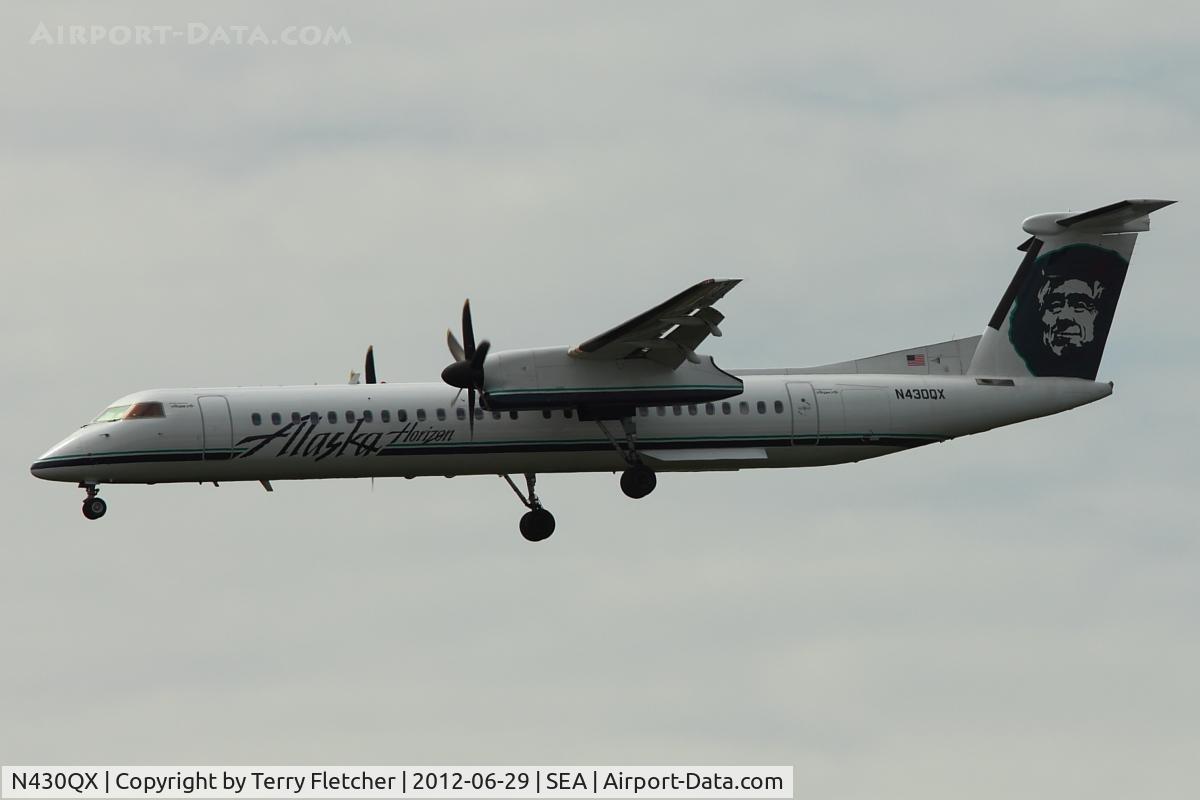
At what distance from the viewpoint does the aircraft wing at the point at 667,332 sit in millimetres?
31547

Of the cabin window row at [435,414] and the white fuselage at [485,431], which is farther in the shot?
the cabin window row at [435,414]

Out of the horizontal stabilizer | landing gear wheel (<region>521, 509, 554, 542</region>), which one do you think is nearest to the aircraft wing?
landing gear wheel (<region>521, 509, 554, 542</region>)

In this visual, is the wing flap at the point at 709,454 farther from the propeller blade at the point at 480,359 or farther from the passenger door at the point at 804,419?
the propeller blade at the point at 480,359

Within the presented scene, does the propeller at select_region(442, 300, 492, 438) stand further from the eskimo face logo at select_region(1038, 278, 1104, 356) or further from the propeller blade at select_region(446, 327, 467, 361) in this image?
the eskimo face logo at select_region(1038, 278, 1104, 356)

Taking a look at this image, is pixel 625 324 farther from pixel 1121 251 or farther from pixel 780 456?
pixel 1121 251

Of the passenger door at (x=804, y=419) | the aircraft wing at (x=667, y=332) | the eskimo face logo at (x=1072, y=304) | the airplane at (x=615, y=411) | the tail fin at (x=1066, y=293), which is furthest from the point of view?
the eskimo face logo at (x=1072, y=304)

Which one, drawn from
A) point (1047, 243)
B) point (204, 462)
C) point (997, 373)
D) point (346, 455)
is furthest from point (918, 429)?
point (204, 462)

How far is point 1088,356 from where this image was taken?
36500mm

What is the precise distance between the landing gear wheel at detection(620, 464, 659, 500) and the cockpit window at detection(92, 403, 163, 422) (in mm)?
8390

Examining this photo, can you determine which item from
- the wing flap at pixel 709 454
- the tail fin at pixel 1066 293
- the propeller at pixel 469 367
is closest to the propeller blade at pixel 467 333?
the propeller at pixel 469 367

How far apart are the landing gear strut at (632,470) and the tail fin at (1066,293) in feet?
23.5

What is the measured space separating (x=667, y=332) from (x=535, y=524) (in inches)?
196

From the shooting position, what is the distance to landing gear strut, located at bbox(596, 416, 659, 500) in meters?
33.9

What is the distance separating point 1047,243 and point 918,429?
491 centimetres
